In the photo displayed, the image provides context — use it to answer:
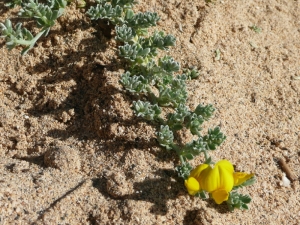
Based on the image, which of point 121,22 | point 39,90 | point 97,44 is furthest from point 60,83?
point 121,22

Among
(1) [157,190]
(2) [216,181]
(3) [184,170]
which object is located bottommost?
(1) [157,190]

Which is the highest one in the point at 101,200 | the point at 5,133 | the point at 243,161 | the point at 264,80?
the point at 264,80

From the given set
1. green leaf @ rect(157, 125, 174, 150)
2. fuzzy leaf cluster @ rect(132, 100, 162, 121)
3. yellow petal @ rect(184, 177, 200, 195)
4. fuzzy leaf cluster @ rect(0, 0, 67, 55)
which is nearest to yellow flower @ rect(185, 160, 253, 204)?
yellow petal @ rect(184, 177, 200, 195)

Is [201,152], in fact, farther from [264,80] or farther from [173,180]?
[264,80]

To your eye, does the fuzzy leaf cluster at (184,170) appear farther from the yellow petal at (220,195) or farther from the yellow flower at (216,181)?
the yellow petal at (220,195)

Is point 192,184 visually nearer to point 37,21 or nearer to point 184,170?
point 184,170

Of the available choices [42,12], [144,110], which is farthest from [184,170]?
[42,12]
